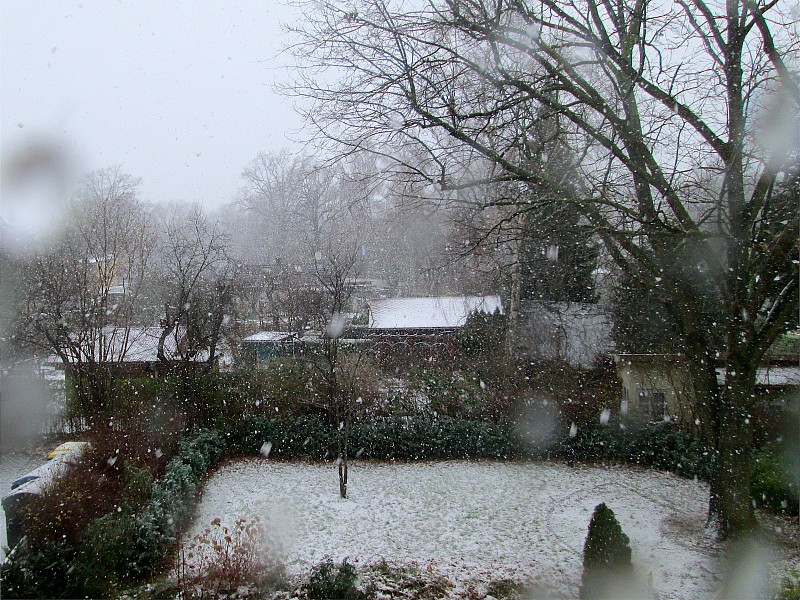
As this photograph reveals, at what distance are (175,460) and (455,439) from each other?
4.27 metres

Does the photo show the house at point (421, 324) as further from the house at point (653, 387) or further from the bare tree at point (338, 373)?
the house at point (653, 387)

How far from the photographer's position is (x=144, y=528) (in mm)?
4480

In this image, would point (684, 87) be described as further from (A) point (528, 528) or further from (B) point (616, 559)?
A: (A) point (528, 528)

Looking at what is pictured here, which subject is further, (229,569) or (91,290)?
(91,290)

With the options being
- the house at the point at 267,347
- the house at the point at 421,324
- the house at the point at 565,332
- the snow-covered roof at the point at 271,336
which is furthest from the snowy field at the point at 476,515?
the house at the point at 421,324

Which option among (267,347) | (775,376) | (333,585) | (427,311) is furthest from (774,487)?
(427,311)

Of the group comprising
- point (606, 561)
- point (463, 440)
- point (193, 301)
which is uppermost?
point (193, 301)

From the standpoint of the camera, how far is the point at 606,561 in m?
3.83

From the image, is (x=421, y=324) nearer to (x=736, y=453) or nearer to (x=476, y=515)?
(x=476, y=515)

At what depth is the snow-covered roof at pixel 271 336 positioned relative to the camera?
11.5 meters

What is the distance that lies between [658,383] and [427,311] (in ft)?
23.4

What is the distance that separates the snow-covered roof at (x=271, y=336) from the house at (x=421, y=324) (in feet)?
6.59

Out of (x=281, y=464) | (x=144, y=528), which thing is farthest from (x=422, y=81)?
(x=281, y=464)

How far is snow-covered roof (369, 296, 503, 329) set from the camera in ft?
45.4
